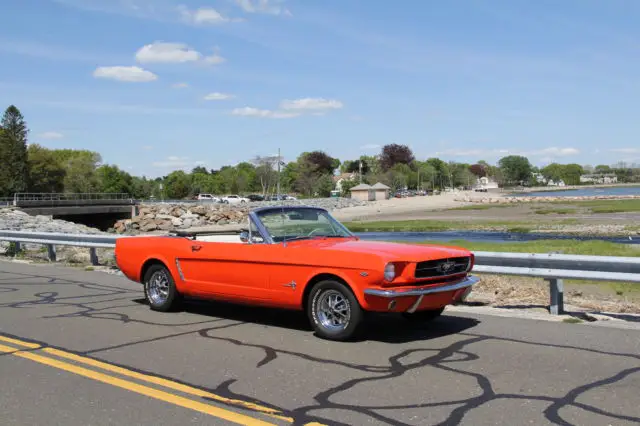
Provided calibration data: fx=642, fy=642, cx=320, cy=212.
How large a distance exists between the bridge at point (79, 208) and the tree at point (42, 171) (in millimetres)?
9747

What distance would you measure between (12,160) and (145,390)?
3496 inches

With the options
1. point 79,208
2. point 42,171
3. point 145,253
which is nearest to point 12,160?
point 42,171

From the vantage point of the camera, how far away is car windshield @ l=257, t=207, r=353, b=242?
7836mm

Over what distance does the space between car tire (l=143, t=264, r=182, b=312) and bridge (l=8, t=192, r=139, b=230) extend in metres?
57.4

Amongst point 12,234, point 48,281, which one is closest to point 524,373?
point 48,281

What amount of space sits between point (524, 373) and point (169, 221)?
6238 centimetres

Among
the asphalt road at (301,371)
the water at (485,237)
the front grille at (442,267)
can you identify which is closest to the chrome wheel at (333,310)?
the asphalt road at (301,371)

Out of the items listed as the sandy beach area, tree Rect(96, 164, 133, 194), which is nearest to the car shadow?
the sandy beach area

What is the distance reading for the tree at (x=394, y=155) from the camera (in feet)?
571

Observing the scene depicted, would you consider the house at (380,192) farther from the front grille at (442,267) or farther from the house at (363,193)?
the front grille at (442,267)

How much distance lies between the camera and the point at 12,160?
8450 centimetres

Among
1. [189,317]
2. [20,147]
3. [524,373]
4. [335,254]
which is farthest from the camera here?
[20,147]

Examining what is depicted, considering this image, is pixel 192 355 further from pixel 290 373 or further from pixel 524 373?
pixel 524 373

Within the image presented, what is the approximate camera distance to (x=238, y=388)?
17.2 ft
